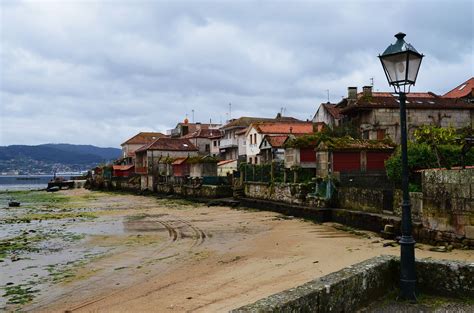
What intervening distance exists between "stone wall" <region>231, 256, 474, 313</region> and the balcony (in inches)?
2278

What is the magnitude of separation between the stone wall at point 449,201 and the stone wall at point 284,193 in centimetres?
999

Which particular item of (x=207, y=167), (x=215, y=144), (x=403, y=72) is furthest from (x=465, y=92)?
(x=403, y=72)

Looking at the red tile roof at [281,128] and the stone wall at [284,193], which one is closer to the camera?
the stone wall at [284,193]

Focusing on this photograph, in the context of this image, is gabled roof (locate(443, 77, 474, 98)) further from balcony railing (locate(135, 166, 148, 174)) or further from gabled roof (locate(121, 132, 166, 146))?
gabled roof (locate(121, 132, 166, 146))

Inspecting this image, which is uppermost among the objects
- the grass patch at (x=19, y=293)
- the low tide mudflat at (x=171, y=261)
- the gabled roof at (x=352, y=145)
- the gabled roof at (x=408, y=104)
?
the gabled roof at (x=408, y=104)

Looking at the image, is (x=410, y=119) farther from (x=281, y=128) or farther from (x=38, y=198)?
(x=38, y=198)

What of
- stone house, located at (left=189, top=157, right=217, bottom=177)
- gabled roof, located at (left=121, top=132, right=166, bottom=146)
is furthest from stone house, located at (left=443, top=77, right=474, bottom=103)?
gabled roof, located at (left=121, top=132, right=166, bottom=146)

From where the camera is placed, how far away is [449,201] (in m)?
13.8

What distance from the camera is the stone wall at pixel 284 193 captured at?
26641mm

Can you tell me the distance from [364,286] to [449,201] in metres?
9.41

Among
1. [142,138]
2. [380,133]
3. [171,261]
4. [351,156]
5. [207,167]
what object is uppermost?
[142,138]

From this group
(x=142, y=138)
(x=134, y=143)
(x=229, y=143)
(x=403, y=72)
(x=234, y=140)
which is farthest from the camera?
(x=142, y=138)

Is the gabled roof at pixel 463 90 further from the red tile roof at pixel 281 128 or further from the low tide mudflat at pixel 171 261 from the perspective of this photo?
the low tide mudflat at pixel 171 261

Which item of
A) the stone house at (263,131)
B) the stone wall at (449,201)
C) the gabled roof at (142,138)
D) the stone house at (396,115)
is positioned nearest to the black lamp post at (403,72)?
the stone wall at (449,201)
